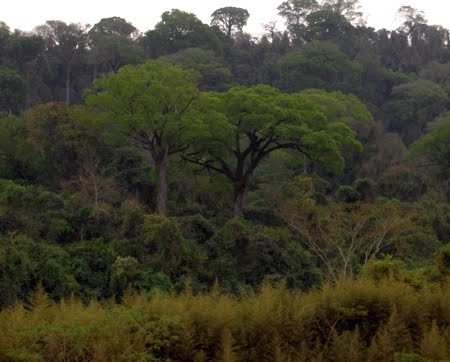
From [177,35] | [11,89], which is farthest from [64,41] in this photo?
[11,89]

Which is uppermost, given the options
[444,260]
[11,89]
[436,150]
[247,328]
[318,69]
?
[318,69]

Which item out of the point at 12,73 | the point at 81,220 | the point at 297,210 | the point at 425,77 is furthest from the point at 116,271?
the point at 425,77

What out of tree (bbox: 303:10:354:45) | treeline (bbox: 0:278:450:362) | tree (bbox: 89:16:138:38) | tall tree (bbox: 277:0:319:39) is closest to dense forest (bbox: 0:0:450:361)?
treeline (bbox: 0:278:450:362)

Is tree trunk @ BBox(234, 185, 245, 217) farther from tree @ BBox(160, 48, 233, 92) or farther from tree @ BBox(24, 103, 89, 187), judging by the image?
tree @ BBox(160, 48, 233, 92)

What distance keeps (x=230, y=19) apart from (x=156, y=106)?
36482 mm

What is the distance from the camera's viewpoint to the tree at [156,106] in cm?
2145

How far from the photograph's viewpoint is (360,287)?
732 centimetres

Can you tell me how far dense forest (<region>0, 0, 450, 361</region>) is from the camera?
6387 millimetres

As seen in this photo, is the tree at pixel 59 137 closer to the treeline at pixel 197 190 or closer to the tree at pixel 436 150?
the treeline at pixel 197 190

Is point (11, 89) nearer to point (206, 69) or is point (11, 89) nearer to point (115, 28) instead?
point (206, 69)

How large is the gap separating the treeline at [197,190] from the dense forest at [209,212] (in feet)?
0.22

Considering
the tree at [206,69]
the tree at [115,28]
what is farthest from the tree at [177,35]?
the tree at [206,69]

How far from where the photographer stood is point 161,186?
72.3ft

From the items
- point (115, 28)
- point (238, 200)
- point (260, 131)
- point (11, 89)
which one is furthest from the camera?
point (115, 28)
